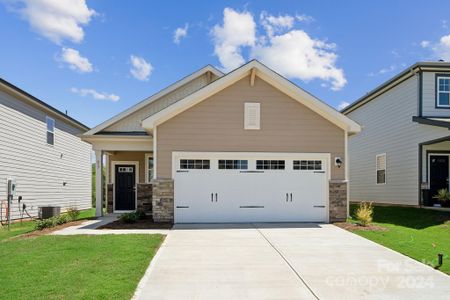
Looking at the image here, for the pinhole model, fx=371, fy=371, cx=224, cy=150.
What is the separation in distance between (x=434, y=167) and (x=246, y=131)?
9.64m

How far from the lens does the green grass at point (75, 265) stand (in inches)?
204

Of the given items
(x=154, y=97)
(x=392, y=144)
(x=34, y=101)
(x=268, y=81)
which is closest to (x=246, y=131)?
(x=268, y=81)

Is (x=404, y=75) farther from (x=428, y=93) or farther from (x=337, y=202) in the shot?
(x=337, y=202)

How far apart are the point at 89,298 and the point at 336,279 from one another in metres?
3.82

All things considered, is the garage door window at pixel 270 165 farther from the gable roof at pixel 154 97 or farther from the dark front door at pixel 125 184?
the dark front door at pixel 125 184

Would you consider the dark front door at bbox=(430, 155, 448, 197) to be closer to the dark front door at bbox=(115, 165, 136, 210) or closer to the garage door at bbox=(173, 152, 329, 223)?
the garage door at bbox=(173, 152, 329, 223)

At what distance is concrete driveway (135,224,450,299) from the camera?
5453 millimetres

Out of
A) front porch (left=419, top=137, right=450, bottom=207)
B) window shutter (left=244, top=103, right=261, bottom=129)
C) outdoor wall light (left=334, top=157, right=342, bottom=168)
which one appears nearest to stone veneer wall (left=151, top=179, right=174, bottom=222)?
window shutter (left=244, top=103, right=261, bottom=129)

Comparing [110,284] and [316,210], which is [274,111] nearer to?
[316,210]

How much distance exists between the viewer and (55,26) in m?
14.8

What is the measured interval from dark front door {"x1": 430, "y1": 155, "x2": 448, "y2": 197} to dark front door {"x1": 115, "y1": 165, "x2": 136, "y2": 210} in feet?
44.2

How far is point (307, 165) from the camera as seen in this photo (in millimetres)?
12938

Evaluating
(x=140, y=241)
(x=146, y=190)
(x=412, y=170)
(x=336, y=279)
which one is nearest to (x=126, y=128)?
(x=146, y=190)

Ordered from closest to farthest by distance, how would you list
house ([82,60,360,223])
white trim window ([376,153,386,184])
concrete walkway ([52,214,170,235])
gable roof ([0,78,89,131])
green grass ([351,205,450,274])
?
green grass ([351,205,450,274]), concrete walkway ([52,214,170,235]), house ([82,60,360,223]), gable roof ([0,78,89,131]), white trim window ([376,153,386,184])
